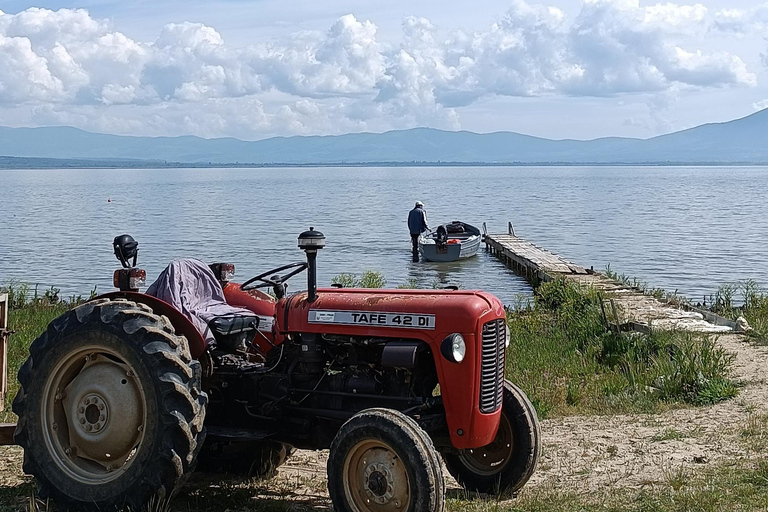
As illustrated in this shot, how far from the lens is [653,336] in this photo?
40.1 ft

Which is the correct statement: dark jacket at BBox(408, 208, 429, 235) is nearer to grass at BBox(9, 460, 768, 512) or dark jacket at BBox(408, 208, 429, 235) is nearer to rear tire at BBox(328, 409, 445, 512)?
grass at BBox(9, 460, 768, 512)

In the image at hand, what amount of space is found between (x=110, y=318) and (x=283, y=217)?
51.8m

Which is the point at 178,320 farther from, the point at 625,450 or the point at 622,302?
the point at 622,302

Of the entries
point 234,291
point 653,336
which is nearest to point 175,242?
point 653,336

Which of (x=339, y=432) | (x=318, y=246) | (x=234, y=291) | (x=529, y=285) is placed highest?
(x=318, y=246)

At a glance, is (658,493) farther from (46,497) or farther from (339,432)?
(46,497)

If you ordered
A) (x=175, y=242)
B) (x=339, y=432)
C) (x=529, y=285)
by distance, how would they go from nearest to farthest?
1. (x=339, y=432)
2. (x=529, y=285)
3. (x=175, y=242)

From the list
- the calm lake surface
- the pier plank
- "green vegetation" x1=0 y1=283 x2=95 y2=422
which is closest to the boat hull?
the calm lake surface

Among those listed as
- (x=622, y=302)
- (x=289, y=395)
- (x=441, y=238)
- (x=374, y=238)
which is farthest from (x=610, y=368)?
(x=374, y=238)

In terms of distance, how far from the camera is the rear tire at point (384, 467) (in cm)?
532

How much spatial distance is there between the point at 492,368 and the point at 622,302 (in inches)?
483

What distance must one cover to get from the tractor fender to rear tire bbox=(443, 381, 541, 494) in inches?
73.9

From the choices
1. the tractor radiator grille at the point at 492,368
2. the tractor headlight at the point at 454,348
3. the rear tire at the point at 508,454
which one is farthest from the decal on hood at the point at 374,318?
the rear tire at the point at 508,454

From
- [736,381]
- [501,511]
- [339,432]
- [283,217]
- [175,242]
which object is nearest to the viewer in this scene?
[339,432]
